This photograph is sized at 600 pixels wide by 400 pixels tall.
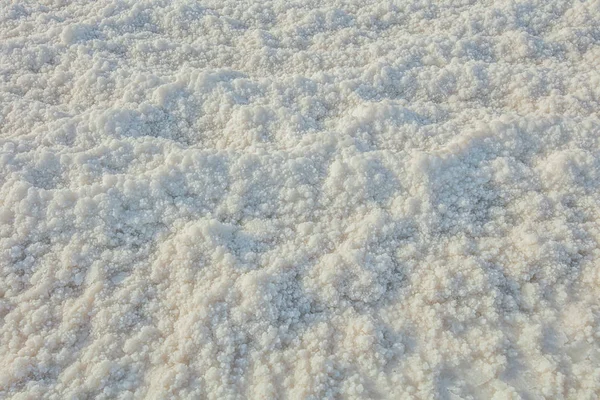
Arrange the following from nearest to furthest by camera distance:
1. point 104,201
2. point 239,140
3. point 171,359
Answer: point 171,359 < point 104,201 < point 239,140

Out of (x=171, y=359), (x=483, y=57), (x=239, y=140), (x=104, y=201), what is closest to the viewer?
(x=171, y=359)

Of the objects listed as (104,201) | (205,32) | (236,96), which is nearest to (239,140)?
(236,96)

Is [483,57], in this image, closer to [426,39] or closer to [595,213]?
[426,39]

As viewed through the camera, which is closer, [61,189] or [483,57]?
[61,189]

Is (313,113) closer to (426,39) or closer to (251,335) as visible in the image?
(426,39)

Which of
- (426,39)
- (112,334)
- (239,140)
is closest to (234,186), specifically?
(239,140)

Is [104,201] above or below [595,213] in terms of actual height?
above

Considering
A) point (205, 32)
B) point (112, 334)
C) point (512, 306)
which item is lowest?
point (512, 306)
